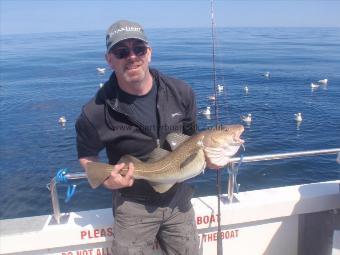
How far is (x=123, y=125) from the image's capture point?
377 cm

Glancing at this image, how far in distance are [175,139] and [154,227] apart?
95 centimetres

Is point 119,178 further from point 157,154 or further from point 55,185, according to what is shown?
point 55,185

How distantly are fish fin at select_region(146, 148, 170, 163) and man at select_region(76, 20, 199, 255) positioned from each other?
0.08m

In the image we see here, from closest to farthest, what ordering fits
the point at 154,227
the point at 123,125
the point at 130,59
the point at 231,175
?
the point at 130,59 → the point at 123,125 → the point at 154,227 → the point at 231,175

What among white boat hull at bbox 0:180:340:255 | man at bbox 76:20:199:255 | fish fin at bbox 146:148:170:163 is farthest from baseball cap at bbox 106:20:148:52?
white boat hull at bbox 0:180:340:255

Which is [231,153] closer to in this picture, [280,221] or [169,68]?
[280,221]

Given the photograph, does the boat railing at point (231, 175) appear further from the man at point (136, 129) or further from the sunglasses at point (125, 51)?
the sunglasses at point (125, 51)

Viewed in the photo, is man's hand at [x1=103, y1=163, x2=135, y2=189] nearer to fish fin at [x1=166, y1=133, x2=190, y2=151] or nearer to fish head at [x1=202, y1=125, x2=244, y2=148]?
fish fin at [x1=166, y1=133, x2=190, y2=151]

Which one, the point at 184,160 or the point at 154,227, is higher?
the point at 184,160

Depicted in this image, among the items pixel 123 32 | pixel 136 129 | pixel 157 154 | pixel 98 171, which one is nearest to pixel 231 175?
pixel 157 154

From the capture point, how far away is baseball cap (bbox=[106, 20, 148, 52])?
358 centimetres

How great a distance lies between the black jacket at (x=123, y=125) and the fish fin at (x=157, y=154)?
0.08 meters

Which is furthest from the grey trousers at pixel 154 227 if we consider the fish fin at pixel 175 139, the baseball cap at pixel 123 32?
the baseball cap at pixel 123 32

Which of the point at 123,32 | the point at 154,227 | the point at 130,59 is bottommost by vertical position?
the point at 154,227
